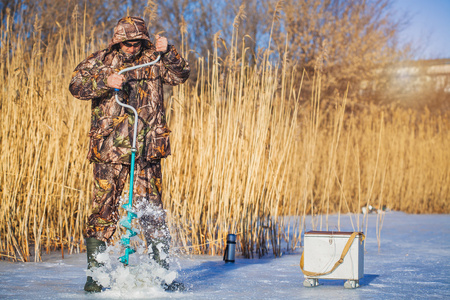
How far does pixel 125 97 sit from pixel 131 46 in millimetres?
263

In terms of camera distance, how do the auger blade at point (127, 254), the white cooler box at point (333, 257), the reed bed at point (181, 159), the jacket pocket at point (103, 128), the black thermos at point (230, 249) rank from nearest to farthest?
1. the auger blade at point (127, 254)
2. the jacket pocket at point (103, 128)
3. the white cooler box at point (333, 257)
4. the black thermos at point (230, 249)
5. the reed bed at point (181, 159)

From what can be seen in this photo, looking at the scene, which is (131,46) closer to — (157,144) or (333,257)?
(157,144)

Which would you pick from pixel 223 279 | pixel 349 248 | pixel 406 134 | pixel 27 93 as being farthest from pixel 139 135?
pixel 406 134

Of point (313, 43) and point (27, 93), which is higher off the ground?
point (313, 43)

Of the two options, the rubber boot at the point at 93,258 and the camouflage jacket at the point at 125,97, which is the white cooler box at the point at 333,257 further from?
the rubber boot at the point at 93,258

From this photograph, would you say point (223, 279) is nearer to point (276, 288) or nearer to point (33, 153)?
point (276, 288)

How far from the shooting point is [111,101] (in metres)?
2.62

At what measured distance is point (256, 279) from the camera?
3.12 m

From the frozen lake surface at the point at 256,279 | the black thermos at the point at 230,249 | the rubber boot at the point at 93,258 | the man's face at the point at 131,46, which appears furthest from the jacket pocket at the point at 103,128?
the black thermos at the point at 230,249

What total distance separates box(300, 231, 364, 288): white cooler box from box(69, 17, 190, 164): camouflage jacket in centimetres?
103

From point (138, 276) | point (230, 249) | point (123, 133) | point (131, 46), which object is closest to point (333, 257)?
point (230, 249)

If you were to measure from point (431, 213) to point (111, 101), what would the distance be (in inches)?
277

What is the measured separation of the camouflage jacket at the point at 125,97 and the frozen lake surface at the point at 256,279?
70 centimetres

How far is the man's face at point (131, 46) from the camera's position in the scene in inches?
104
